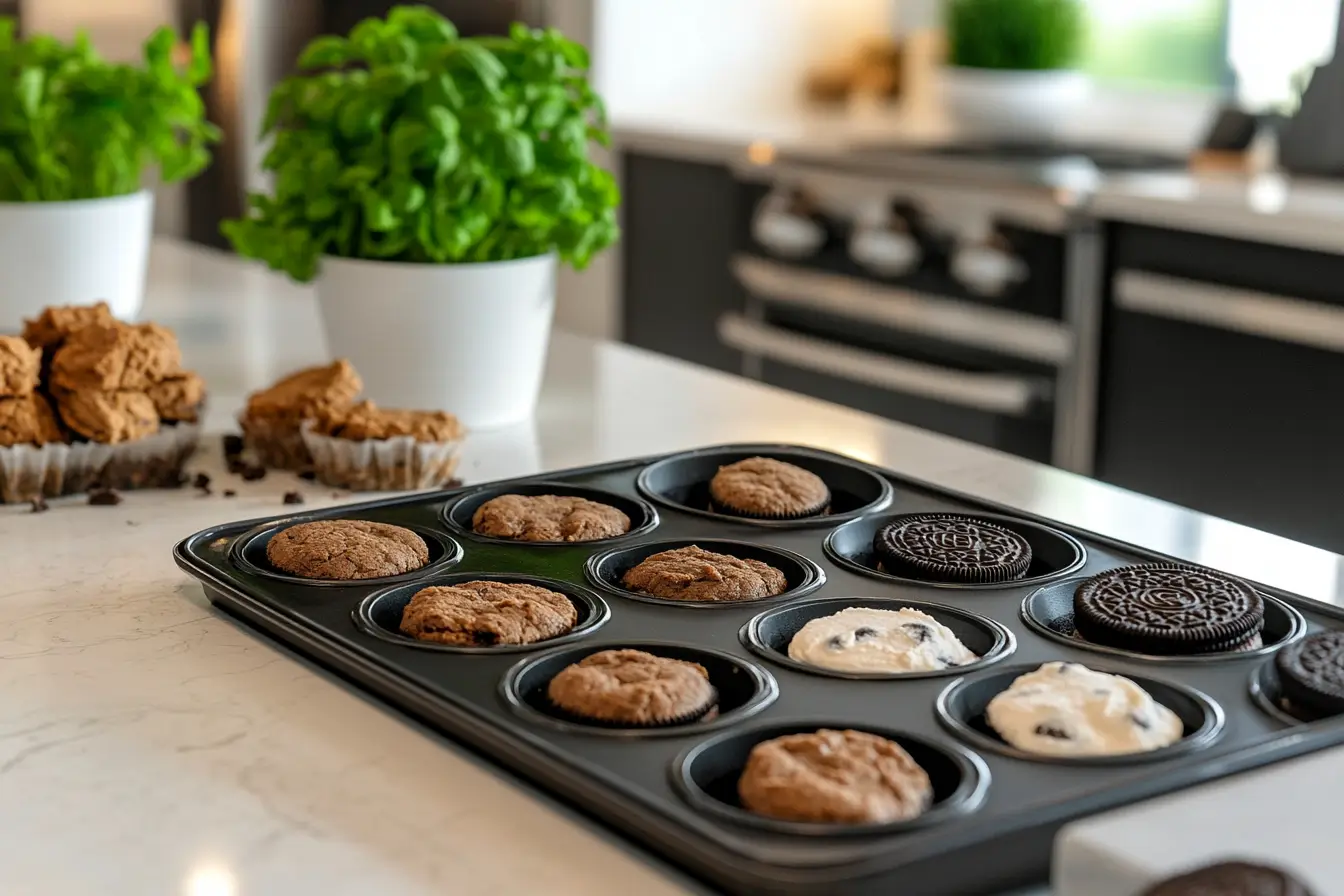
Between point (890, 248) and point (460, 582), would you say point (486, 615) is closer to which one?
point (460, 582)

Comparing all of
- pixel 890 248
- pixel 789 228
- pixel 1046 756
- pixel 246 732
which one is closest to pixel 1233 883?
pixel 1046 756

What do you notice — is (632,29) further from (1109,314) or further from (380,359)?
(380,359)

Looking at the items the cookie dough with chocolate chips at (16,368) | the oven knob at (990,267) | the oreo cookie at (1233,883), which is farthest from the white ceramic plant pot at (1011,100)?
the oreo cookie at (1233,883)

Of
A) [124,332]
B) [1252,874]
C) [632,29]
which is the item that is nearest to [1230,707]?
[1252,874]

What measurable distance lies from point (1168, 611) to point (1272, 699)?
3.8 inches

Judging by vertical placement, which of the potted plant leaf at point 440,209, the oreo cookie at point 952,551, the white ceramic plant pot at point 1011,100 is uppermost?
the white ceramic plant pot at point 1011,100

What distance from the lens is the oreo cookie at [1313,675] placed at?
0.83 meters

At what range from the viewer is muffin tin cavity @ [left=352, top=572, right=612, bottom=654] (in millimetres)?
921

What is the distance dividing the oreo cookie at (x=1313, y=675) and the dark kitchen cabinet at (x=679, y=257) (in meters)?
2.32

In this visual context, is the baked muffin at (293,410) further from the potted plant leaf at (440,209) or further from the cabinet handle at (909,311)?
the cabinet handle at (909,311)

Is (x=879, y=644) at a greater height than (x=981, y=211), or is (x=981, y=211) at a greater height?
(x=981, y=211)

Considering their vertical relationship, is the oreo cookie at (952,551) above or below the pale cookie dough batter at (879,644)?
above

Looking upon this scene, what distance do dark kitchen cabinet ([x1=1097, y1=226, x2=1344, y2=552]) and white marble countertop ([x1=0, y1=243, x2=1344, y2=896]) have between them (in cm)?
93

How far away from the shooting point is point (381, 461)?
1339 millimetres
